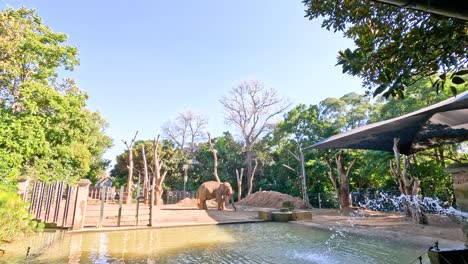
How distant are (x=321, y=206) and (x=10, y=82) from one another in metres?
17.0

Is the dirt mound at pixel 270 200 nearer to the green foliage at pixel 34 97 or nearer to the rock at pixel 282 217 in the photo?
the rock at pixel 282 217

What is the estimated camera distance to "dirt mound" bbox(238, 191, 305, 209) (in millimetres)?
16289

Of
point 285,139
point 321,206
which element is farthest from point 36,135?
point 285,139

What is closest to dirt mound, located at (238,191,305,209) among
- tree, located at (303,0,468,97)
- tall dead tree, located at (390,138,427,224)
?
tall dead tree, located at (390,138,427,224)

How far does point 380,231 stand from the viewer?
7.20 meters

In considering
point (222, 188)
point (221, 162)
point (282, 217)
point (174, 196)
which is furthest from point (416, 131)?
point (221, 162)

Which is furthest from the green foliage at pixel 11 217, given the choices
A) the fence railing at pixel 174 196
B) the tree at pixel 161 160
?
the tree at pixel 161 160

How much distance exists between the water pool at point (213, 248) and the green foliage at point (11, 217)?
1.00 feet

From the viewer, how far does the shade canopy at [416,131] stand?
469 cm

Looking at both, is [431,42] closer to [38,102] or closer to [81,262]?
[81,262]

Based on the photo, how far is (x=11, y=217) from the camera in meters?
5.07

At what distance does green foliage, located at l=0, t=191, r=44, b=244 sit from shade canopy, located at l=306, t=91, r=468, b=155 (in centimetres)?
641

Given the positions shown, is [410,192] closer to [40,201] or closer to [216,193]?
[216,193]

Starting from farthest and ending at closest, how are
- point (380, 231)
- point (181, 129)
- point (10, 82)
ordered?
1. point (181, 129)
2. point (10, 82)
3. point (380, 231)
